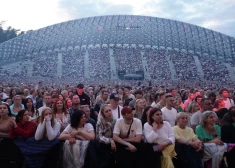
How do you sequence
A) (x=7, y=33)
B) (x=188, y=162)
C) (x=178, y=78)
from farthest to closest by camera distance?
(x=7, y=33)
(x=178, y=78)
(x=188, y=162)

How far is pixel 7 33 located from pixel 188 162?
79.4m

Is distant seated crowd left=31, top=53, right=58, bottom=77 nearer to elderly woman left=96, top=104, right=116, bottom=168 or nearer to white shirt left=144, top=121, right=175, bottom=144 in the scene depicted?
elderly woman left=96, top=104, right=116, bottom=168

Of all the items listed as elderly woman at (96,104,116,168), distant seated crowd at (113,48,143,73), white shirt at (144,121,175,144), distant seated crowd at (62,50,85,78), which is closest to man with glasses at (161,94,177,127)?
white shirt at (144,121,175,144)

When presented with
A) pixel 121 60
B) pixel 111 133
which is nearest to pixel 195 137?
pixel 111 133

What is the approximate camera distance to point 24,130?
516cm

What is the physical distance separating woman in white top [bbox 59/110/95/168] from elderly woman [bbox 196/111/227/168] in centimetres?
209

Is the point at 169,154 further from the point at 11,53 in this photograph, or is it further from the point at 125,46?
the point at 11,53

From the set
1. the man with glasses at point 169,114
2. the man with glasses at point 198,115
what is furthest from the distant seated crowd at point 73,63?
the man with glasses at point 198,115

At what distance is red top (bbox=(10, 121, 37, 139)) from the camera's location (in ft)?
16.7

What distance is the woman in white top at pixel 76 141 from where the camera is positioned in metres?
4.89

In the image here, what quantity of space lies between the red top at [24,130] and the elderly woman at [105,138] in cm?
127

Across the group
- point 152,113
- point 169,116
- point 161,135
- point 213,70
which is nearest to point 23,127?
Result: point 152,113

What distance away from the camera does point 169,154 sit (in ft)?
15.7

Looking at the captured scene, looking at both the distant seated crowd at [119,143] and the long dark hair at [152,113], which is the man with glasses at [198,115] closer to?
the distant seated crowd at [119,143]
